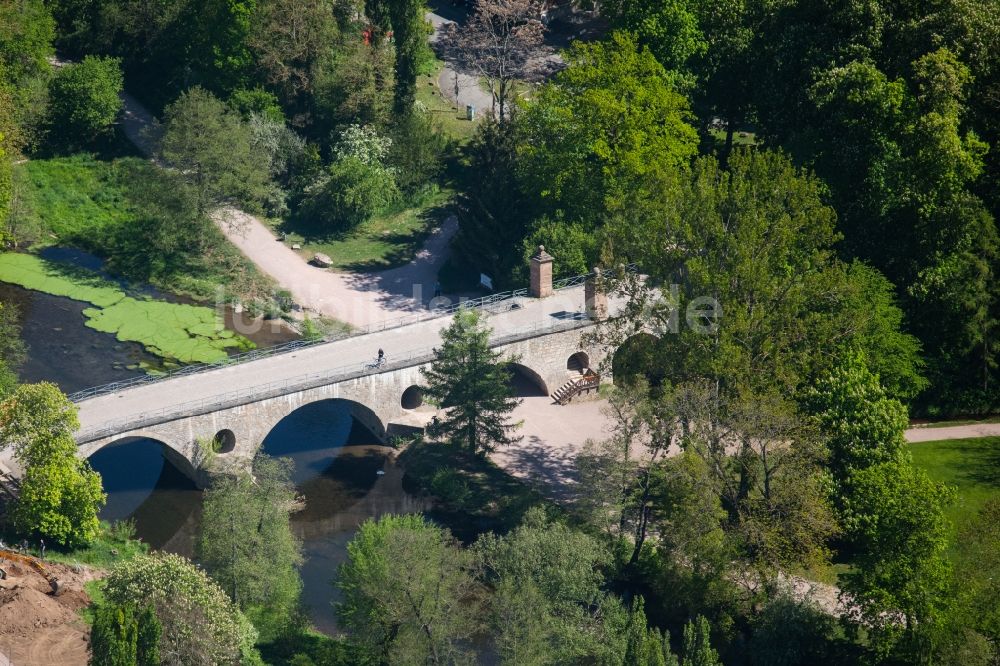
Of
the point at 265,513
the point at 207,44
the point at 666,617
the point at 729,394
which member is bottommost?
the point at 666,617

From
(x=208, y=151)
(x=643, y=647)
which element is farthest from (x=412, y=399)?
(x=643, y=647)

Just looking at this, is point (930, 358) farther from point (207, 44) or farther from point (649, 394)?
point (207, 44)

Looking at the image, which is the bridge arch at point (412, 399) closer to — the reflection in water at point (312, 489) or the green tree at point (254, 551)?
the reflection in water at point (312, 489)

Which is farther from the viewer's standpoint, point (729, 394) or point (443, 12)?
point (443, 12)

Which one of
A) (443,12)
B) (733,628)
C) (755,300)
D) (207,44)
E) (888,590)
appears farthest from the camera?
(443,12)

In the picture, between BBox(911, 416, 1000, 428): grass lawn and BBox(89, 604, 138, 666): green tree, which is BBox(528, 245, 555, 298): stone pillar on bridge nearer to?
BBox(911, 416, 1000, 428): grass lawn

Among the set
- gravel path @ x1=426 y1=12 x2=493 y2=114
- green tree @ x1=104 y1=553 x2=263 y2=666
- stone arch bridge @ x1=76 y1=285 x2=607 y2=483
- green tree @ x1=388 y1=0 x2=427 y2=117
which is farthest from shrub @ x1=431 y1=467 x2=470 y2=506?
gravel path @ x1=426 y1=12 x2=493 y2=114

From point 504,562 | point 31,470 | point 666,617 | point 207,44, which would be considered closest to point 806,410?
point 666,617
